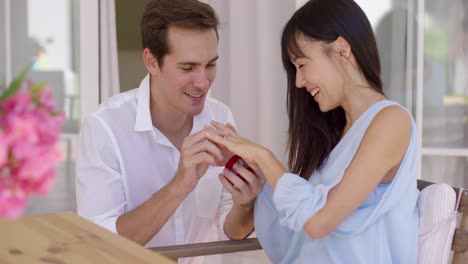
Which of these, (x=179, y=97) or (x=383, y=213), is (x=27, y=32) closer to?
(x=179, y=97)

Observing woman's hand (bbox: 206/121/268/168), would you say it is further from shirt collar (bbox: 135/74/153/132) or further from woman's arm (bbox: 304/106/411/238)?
shirt collar (bbox: 135/74/153/132)

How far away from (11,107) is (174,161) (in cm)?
158

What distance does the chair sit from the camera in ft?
5.10

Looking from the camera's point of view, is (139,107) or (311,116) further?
(139,107)

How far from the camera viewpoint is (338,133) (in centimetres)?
193

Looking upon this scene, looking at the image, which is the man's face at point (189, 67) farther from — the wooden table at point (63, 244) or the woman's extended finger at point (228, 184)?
the wooden table at point (63, 244)

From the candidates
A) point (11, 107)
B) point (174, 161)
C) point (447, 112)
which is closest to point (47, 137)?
point (11, 107)

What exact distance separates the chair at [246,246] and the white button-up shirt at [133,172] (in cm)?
24

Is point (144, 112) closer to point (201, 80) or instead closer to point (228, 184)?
point (201, 80)

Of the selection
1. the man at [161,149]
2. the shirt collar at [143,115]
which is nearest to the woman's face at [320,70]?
the man at [161,149]

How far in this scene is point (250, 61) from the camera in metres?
3.41

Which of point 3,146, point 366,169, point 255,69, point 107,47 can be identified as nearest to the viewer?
point 3,146

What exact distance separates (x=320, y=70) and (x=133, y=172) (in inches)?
26.5

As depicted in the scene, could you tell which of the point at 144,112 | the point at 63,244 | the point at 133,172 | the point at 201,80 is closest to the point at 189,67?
the point at 201,80
